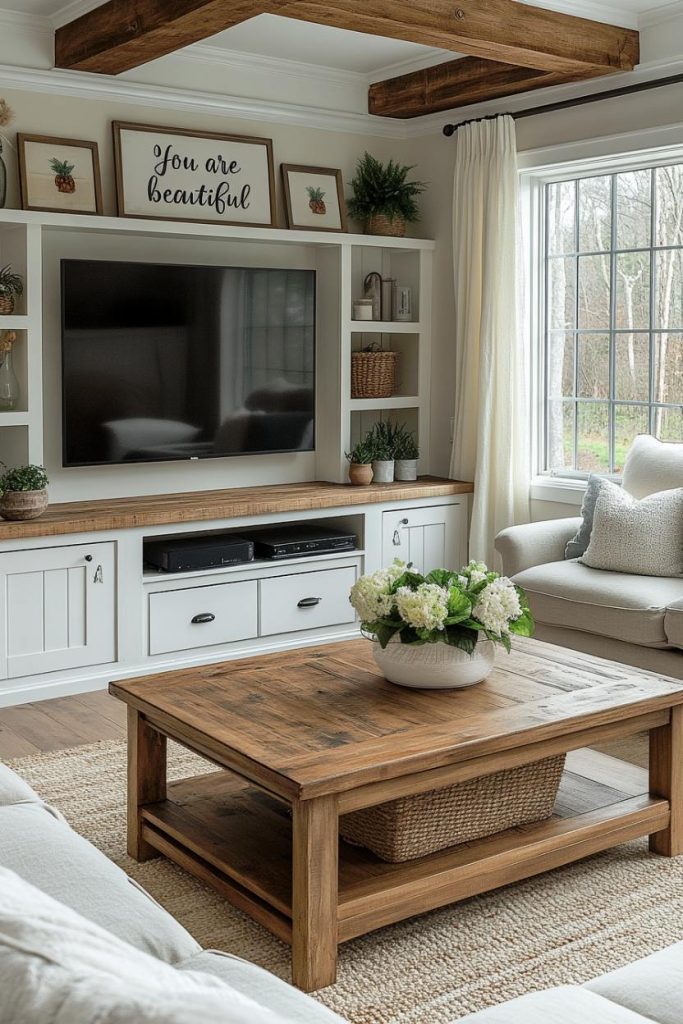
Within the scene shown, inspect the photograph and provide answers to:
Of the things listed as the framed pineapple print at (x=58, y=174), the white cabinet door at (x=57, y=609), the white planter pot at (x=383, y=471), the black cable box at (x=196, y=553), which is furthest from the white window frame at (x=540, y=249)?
the white cabinet door at (x=57, y=609)

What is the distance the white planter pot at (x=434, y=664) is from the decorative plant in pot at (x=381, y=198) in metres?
3.26

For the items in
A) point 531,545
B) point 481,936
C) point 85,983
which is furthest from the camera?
point 531,545

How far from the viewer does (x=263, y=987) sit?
153cm

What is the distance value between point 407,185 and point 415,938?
13.2 ft

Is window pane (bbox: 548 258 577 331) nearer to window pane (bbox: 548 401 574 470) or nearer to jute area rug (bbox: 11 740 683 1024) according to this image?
window pane (bbox: 548 401 574 470)

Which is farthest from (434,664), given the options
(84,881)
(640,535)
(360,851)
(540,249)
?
(540,249)

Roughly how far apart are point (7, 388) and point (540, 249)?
2.57m

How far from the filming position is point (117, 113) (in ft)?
15.8

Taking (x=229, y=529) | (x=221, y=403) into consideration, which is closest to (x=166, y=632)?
(x=229, y=529)

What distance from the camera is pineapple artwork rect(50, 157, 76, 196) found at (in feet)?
15.1

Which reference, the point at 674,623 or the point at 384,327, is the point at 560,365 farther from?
the point at 674,623

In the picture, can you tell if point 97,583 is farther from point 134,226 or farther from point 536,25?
point 536,25

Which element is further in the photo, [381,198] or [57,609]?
[381,198]

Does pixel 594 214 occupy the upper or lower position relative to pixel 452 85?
lower
